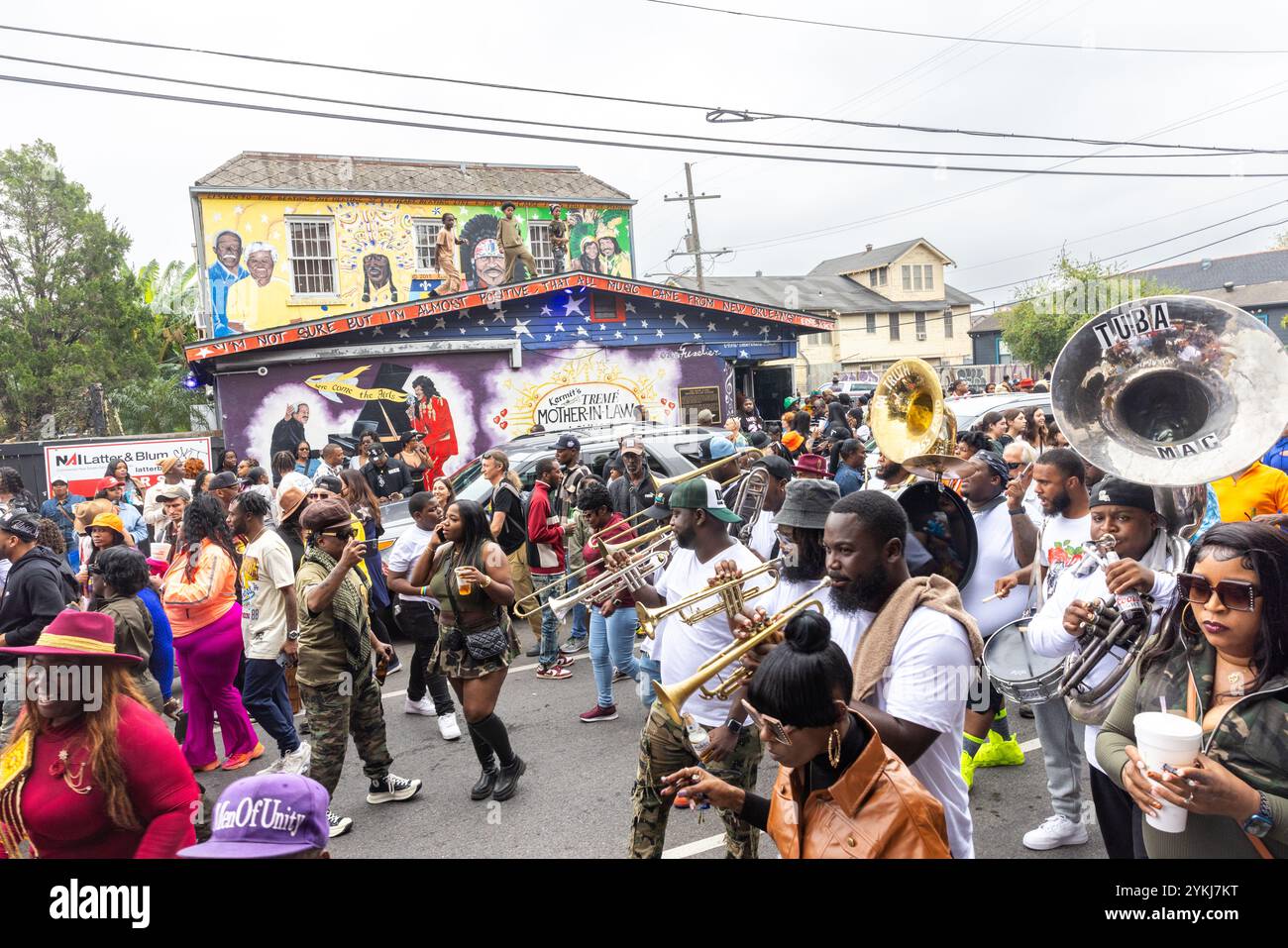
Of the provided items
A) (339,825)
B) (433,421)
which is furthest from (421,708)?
(433,421)

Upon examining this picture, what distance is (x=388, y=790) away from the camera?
204 inches

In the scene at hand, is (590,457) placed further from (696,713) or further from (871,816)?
(871,816)

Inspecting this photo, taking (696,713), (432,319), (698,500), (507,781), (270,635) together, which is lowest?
(507,781)

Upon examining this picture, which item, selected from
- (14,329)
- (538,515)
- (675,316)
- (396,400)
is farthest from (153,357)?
(538,515)

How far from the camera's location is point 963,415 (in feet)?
39.9

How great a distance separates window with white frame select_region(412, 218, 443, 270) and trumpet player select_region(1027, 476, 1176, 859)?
Result: 2132 cm

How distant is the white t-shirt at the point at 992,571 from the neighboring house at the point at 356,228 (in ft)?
52.8

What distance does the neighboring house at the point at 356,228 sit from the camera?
20.6 meters

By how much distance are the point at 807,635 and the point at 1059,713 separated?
270cm

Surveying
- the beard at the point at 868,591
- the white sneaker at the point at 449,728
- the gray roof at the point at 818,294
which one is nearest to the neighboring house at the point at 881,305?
the gray roof at the point at 818,294

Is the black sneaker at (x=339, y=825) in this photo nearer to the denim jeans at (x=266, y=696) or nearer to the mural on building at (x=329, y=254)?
the denim jeans at (x=266, y=696)

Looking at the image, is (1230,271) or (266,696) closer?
(266,696)

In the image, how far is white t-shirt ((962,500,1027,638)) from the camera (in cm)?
474

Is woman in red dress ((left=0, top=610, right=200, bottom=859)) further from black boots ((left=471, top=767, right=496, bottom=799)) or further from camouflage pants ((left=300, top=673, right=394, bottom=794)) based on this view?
black boots ((left=471, top=767, right=496, bottom=799))
